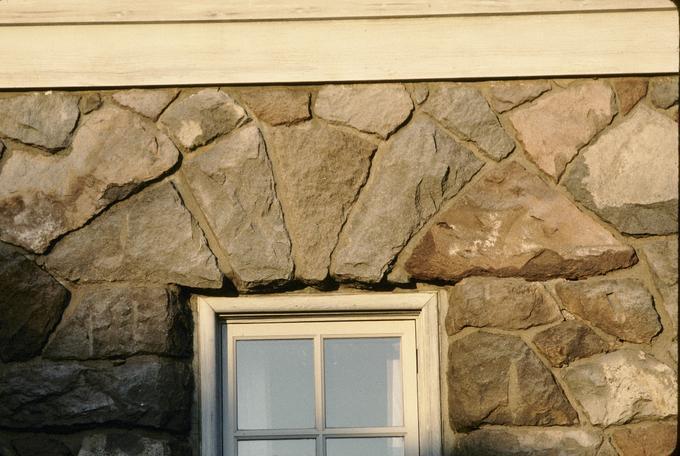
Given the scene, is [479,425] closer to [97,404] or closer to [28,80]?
[97,404]

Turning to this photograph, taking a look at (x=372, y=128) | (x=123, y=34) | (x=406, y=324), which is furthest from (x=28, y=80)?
(x=406, y=324)

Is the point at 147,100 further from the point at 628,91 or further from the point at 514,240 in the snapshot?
→ the point at 628,91

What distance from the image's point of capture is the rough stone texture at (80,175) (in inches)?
146

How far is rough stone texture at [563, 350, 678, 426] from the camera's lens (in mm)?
3611

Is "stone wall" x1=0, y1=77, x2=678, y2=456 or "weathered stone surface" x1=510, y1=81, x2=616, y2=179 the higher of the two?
"weathered stone surface" x1=510, y1=81, x2=616, y2=179

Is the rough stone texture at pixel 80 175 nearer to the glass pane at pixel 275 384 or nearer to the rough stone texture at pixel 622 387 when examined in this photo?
the glass pane at pixel 275 384

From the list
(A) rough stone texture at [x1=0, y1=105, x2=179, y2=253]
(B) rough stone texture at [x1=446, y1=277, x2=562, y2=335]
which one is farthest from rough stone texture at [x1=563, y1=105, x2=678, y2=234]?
(A) rough stone texture at [x1=0, y1=105, x2=179, y2=253]

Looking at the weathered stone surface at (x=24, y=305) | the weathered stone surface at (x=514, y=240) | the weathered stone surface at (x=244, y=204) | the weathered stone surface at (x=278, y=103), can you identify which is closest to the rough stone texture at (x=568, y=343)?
the weathered stone surface at (x=514, y=240)

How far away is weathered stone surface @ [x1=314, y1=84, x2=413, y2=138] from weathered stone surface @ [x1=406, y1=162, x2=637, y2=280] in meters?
0.32

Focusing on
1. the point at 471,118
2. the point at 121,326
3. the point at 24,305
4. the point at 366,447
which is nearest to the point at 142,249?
the point at 121,326

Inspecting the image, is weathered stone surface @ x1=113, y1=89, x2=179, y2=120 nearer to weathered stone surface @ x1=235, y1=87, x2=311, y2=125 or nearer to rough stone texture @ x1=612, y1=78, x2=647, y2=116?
weathered stone surface @ x1=235, y1=87, x2=311, y2=125

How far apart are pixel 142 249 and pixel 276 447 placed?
0.71 m

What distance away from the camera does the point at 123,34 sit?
12.5 ft

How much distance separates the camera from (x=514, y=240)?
12.2 ft
